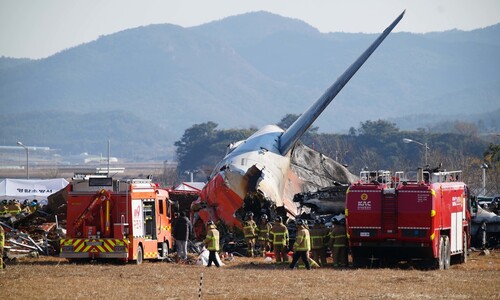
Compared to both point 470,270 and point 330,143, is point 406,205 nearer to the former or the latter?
point 470,270

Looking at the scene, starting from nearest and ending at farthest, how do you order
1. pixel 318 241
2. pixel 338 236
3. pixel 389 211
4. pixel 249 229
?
pixel 389 211, pixel 338 236, pixel 318 241, pixel 249 229

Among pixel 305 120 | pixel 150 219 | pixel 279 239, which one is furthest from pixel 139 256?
pixel 305 120

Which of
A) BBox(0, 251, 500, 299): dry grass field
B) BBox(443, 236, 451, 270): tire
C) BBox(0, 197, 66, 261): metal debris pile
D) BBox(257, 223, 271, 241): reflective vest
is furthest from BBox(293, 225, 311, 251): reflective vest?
BBox(0, 197, 66, 261): metal debris pile

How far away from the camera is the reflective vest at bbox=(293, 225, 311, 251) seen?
112 ft

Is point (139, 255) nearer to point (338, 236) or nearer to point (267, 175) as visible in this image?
point (338, 236)

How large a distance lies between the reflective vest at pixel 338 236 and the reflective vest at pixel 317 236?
42 cm

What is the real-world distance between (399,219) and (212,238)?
6035 millimetres

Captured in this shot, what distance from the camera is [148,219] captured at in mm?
38125

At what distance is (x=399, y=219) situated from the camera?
34.0 m

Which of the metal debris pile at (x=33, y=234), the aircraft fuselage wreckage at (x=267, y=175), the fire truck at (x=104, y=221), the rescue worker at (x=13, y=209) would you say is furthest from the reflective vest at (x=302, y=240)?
the rescue worker at (x=13, y=209)

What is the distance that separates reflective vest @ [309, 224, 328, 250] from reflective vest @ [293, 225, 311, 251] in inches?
95.3

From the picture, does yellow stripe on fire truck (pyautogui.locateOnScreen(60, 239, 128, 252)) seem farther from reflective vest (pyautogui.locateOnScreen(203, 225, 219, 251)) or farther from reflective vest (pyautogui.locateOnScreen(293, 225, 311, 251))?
reflective vest (pyautogui.locateOnScreen(293, 225, 311, 251))

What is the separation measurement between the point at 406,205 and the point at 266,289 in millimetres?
7294

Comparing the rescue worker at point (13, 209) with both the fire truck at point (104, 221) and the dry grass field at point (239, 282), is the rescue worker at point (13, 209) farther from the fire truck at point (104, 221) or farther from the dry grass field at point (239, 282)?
the fire truck at point (104, 221)
